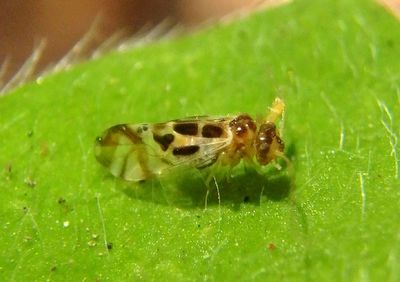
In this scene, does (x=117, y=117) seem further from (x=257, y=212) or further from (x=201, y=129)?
(x=257, y=212)

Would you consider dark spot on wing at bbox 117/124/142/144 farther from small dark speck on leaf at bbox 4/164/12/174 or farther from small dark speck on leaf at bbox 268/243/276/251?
small dark speck on leaf at bbox 268/243/276/251

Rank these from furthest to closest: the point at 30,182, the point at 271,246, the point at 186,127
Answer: the point at 186,127 < the point at 30,182 < the point at 271,246

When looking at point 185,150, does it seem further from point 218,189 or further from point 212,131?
point 218,189

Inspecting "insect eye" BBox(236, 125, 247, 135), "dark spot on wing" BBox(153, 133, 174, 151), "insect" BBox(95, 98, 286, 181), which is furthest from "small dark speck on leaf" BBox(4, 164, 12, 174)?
"insect eye" BBox(236, 125, 247, 135)

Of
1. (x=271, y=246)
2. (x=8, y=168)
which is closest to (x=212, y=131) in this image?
(x=271, y=246)

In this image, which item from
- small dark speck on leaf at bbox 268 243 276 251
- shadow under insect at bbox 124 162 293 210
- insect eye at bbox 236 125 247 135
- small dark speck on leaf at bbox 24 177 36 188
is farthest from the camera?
insect eye at bbox 236 125 247 135

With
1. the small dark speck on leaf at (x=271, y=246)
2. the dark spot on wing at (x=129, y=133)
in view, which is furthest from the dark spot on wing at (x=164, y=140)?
the small dark speck on leaf at (x=271, y=246)

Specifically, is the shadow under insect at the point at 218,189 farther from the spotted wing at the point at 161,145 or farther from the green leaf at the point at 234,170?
the spotted wing at the point at 161,145
